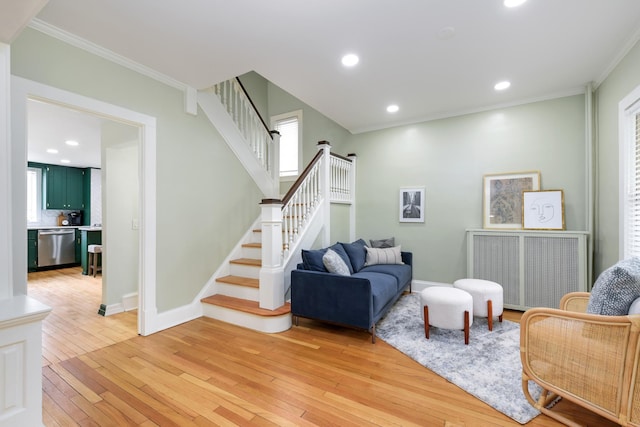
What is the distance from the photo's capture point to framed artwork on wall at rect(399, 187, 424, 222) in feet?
14.7

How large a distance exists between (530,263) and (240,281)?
3703mm

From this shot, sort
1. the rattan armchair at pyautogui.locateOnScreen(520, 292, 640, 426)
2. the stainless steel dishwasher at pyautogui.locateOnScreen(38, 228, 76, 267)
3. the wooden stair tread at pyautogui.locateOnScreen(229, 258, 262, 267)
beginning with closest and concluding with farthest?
the rattan armchair at pyautogui.locateOnScreen(520, 292, 640, 426) → the wooden stair tread at pyautogui.locateOnScreen(229, 258, 262, 267) → the stainless steel dishwasher at pyautogui.locateOnScreen(38, 228, 76, 267)

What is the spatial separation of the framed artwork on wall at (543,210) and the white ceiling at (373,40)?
51.0 inches

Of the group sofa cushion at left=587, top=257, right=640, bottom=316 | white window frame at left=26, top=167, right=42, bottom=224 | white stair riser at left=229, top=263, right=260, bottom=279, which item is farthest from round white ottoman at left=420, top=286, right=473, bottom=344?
white window frame at left=26, top=167, right=42, bottom=224

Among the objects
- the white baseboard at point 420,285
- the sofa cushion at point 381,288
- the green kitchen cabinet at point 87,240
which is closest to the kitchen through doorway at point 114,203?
the green kitchen cabinet at point 87,240

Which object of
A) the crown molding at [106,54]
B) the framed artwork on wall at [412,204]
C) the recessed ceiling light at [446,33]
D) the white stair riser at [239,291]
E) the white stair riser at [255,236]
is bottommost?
the white stair riser at [239,291]

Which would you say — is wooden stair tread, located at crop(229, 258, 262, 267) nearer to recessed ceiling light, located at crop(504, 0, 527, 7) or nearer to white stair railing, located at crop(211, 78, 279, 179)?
white stair railing, located at crop(211, 78, 279, 179)

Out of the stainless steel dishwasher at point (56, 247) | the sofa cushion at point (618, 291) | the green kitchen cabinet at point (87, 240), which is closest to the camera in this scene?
the sofa cushion at point (618, 291)

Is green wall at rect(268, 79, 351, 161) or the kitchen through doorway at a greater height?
green wall at rect(268, 79, 351, 161)

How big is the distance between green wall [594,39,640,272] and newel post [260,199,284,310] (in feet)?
11.4

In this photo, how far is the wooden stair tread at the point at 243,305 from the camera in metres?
3.05

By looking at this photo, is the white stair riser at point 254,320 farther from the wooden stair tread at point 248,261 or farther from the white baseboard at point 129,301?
the white baseboard at point 129,301

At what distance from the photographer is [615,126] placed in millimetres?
2854

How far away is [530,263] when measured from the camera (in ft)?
11.7
